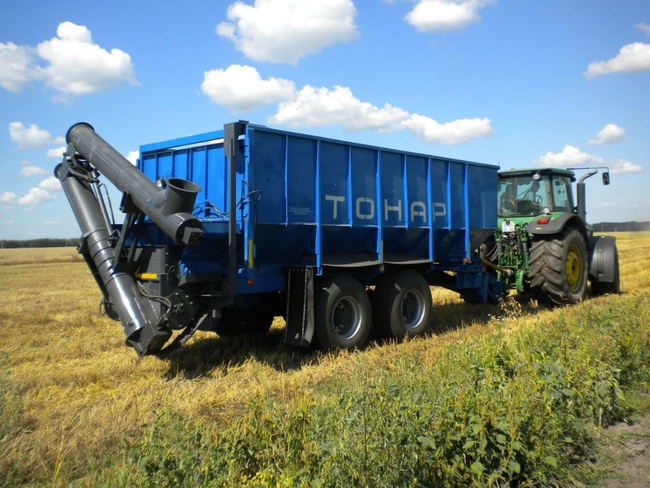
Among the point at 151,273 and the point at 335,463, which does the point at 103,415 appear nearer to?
the point at 151,273

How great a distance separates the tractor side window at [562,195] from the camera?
1121 cm

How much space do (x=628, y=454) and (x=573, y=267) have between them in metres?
7.50

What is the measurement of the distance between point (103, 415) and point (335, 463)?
2.55 metres

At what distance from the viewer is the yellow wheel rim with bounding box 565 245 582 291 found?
10859 mm

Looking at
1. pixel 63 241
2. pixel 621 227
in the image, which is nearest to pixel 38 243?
pixel 63 241

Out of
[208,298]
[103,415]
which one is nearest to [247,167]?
[208,298]

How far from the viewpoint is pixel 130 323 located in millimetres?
6027

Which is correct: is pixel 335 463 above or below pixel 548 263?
below

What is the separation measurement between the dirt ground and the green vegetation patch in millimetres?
114

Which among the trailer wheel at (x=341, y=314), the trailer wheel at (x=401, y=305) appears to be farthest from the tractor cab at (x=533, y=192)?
the trailer wheel at (x=341, y=314)

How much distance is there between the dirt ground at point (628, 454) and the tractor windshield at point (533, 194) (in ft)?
22.6

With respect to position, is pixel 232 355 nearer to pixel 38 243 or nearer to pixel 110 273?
pixel 110 273

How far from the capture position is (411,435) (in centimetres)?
315

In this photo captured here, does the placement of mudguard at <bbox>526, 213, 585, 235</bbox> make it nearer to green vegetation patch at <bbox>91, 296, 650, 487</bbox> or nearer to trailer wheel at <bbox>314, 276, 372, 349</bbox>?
trailer wheel at <bbox>314, 276, 372, 349</bbox>
